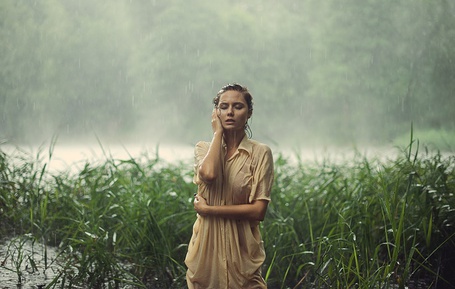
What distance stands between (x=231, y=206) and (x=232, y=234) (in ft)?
0.35

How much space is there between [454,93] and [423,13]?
1.79m

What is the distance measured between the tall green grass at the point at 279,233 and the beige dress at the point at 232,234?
0.62m

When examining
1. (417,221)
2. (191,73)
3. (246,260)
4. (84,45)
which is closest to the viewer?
(246,260)

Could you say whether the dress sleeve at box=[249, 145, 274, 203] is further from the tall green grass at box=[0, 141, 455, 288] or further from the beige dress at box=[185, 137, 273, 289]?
the tall green grass at box=[0, 141, 455, 288]

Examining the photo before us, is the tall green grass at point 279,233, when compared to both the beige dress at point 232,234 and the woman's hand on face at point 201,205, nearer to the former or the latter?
the beige dress at point 232,234

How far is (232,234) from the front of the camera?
6.81 ft

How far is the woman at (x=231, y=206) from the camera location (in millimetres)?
2051

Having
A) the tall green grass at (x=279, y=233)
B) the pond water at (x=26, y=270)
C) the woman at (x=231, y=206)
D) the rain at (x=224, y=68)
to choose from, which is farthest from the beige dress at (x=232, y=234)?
the rain at (x=224, y=68)

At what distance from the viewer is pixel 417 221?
3195 mm

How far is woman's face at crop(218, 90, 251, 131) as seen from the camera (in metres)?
2.08

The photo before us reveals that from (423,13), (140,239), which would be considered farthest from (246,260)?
(423,13)

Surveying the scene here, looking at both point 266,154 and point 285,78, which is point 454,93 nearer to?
point 285,78

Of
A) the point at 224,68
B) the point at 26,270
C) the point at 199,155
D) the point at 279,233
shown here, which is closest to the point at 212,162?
the point at 199,155

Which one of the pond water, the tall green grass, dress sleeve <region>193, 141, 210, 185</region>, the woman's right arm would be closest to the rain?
the tall green grass
